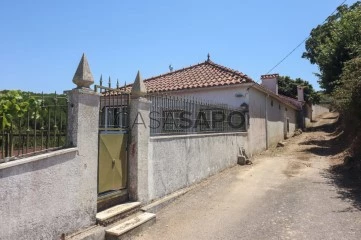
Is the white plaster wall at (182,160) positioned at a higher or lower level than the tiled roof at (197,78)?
lower

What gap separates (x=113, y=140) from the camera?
6.15m

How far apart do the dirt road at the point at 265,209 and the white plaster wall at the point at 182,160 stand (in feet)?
1.22

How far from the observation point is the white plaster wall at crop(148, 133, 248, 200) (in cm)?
726

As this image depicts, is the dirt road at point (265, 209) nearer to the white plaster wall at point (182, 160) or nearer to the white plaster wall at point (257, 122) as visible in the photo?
the white plaster wall at point (182, 160)

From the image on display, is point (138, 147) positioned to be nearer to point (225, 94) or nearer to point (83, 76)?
point (83, 76)

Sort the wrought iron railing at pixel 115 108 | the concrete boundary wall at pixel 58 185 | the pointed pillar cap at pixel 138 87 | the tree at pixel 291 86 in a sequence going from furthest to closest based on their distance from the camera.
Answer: the tree at pixel 291 86 < the pointed pillar cap at pixel 138 87 < the wrought iron railing at pixel 115 108 < the concrete boundary wall at pixel 58 185

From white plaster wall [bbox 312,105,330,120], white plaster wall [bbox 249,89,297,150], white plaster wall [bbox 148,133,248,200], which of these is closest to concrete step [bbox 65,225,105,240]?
white plaster wall [bbox 148,133,248,200]

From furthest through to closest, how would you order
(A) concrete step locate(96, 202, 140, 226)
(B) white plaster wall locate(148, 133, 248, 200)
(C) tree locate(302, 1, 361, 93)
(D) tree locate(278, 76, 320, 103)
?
(D) tree locate(278, 76, 320, 103) → (C) tree locate(302, 1, 361, 93) → (B) white plaster wall locate(148, 133, 248, 200) → (A) concrete step locate(96, 202, 140, 226)

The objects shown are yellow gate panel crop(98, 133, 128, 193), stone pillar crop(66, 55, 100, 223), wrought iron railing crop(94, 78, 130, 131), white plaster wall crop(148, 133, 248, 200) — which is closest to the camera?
stone pillar crop(66, 55, 100, 223)

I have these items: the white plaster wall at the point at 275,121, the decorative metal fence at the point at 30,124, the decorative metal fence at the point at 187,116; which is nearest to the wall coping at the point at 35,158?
the decorative metal fence at the point at 30,124

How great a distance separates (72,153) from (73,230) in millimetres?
1193

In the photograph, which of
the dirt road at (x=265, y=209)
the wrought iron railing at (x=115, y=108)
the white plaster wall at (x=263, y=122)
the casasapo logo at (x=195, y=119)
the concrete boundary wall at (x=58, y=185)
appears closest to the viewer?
the concrete boundary wall at (x=58, y=185)

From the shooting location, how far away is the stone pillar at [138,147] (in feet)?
21.6

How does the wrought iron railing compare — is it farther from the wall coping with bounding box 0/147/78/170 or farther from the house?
the house
